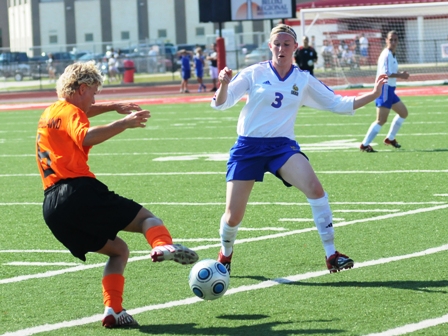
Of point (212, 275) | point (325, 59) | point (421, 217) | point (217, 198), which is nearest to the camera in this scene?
point (212, 275)

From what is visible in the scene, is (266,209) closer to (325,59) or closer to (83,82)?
(83,82)

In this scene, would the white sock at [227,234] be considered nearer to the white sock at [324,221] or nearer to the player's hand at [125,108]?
the white sock at [324,221]

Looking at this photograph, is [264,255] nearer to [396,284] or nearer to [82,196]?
[396,284]

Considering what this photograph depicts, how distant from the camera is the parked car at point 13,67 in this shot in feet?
158

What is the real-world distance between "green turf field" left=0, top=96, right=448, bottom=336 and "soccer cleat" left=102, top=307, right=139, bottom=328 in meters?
0.07

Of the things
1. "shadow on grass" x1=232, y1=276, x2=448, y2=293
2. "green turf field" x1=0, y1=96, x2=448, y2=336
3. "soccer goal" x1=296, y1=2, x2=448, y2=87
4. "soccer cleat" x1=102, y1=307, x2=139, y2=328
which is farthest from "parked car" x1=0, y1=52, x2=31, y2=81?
"soccer cleat" x1=102, y1=307, x2=139, y2=328

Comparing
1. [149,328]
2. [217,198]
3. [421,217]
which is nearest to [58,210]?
[149,328]

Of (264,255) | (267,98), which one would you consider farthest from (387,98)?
(267,98)

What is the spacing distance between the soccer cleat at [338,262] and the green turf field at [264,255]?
3.5 inches

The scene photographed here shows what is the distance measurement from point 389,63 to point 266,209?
562cm

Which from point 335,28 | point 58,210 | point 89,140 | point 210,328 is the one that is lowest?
point 210,328

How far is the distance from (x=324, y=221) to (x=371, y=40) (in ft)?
107

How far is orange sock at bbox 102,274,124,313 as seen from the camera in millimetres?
5633

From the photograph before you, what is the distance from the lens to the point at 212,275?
19.5ft
